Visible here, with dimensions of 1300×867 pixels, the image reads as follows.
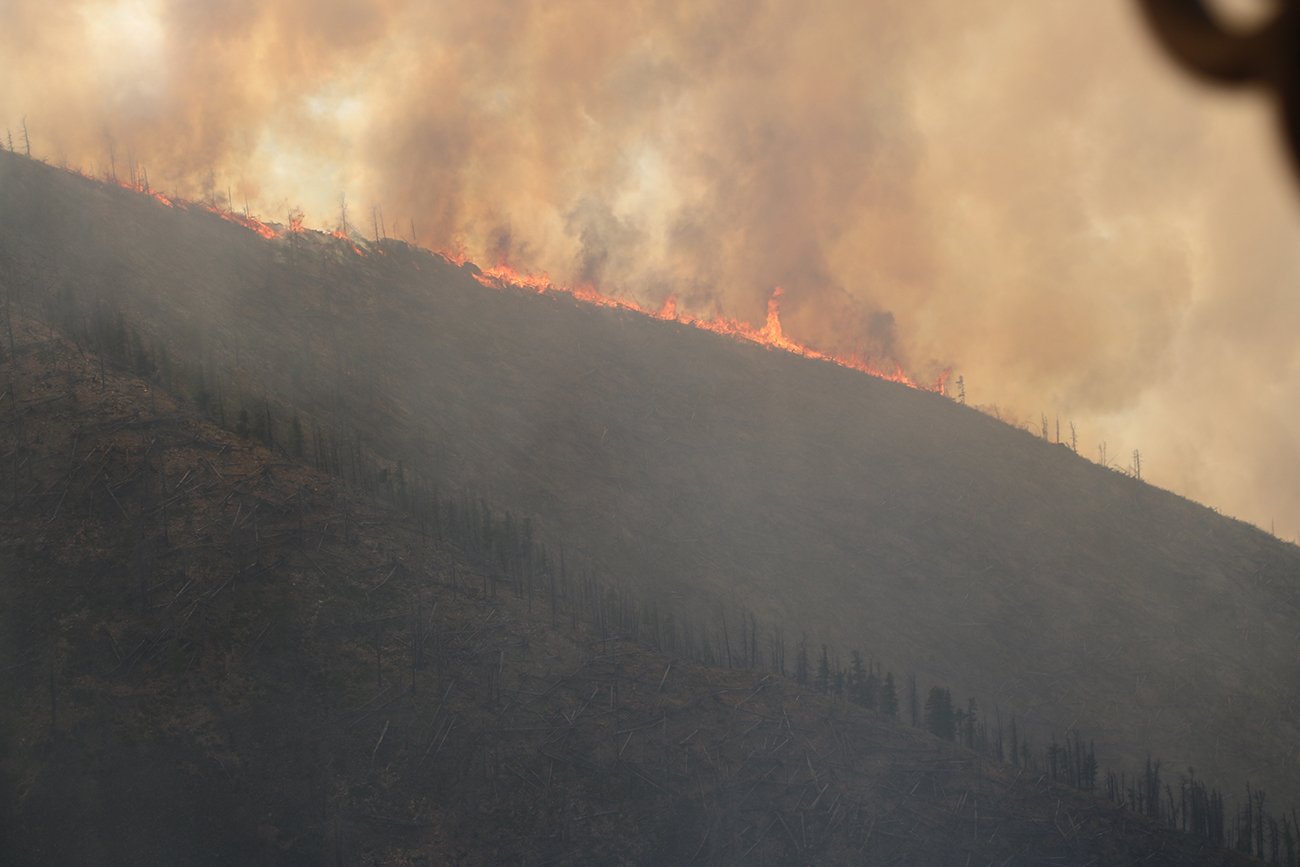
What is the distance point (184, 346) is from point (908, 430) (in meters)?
68.4

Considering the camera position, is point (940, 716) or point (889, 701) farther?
point (940, 716)

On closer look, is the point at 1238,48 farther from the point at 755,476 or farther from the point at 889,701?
the point at 755,476

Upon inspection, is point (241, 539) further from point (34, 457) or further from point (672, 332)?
point (672, 332)

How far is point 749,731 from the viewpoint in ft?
180

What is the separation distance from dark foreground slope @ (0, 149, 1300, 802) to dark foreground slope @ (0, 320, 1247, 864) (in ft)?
48.6

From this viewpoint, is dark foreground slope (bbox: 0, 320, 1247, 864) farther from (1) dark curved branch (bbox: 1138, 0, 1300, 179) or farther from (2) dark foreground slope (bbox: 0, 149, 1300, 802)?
(1) dark curved branch (bbox: 1138, 0, 1300, 179)

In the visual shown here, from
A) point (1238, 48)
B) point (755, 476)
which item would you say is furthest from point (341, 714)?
point (1238, 48)

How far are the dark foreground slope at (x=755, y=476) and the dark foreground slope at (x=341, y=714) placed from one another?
14818mm

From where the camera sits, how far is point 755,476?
312ft

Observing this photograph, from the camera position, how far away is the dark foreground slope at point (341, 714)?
44125mm

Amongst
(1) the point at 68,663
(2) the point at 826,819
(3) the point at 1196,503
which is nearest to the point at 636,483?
(2) the point at 826,819

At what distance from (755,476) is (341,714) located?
169 ft

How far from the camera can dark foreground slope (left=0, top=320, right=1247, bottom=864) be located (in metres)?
44.1

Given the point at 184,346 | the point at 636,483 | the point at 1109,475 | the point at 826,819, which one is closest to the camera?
the point at 826,819
